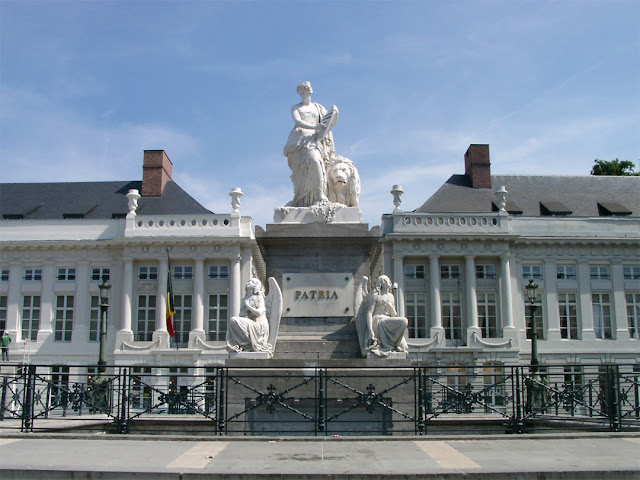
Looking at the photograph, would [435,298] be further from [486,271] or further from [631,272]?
[631,272]

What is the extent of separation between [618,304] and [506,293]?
806 centimetres

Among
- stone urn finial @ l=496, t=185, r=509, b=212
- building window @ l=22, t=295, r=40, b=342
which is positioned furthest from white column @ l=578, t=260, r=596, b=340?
building window @ l=22, t=295, r=40, b=342

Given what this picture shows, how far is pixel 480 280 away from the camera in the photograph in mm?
49656

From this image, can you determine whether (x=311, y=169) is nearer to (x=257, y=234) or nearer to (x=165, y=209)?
(x=257, y=234)

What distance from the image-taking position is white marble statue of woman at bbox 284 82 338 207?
14008 mm

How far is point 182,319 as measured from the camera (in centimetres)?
4919

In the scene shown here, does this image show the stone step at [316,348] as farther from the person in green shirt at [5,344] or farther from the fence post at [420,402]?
the person in green shirt at [5,344]

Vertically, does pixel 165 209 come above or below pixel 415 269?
above

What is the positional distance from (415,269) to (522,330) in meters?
8.46

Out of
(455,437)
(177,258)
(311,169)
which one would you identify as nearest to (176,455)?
(455,437)

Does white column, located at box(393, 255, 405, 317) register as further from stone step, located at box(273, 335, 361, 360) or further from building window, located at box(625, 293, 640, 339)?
stone step, located at box(273, 335, 361, 360)

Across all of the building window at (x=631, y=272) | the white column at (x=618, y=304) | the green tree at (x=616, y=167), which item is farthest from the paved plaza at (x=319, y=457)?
the green tree at (x=616, y=167)

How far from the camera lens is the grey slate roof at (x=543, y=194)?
52.0 m

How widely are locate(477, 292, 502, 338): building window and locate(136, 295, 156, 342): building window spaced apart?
22353 mm
